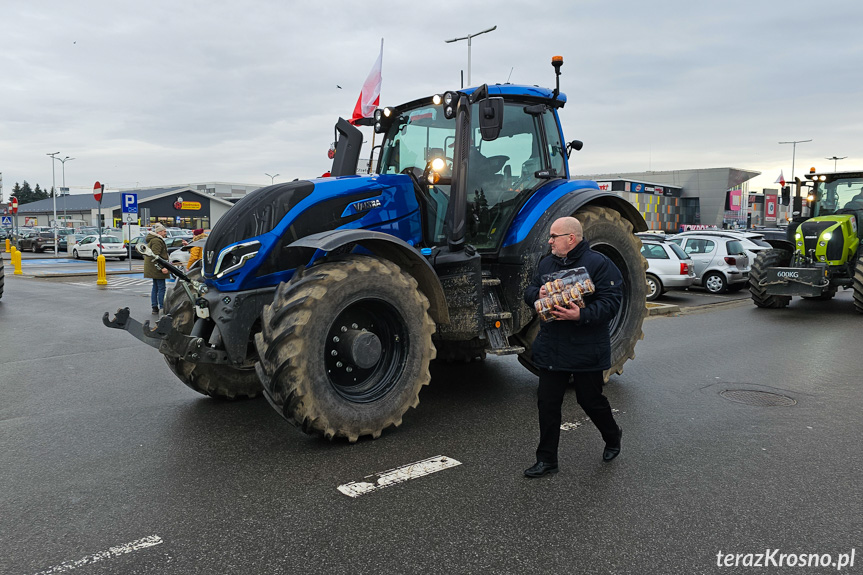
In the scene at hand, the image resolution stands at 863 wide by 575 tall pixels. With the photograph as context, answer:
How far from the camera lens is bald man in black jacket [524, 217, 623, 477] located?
14.6 ft

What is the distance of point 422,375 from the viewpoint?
5.36 m

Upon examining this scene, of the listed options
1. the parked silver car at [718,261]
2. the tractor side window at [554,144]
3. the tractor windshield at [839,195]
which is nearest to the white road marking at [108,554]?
the tractor side window at [554,144]

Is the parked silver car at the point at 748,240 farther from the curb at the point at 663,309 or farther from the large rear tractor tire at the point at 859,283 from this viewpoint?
the curb at the point at 663,309

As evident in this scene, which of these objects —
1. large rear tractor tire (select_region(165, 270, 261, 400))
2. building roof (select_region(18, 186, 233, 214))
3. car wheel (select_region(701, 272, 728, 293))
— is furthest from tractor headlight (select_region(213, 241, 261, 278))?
building roof (select_region(18, 186, 233, 214))

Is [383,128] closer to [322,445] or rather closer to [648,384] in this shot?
[322,445]

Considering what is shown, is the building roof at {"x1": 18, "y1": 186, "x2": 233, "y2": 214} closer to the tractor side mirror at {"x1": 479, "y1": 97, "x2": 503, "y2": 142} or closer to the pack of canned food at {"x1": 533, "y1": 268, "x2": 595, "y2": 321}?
the tractor side mirror at {"x1": 479, "y1": 97, "x2": 503, "y2": 142}

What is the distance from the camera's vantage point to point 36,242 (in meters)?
42.7

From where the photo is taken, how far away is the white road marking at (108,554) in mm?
Result: 3273

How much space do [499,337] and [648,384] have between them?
7.42 feet

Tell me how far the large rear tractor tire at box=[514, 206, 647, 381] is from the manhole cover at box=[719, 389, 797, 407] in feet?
3.46

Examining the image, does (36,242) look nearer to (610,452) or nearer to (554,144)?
(554,144)

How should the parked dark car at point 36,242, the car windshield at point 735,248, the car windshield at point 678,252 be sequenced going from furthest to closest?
the parked dark car at point 36,242 < the car windshield at point 735,248 < the car windshield at point 678,252

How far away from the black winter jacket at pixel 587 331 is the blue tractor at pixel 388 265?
1.20m

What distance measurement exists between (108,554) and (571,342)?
2972 millimetres
